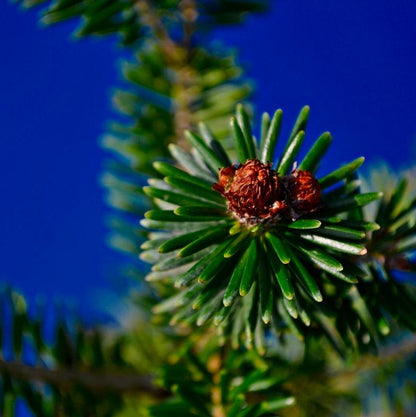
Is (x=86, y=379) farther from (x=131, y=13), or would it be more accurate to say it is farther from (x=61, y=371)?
(x=131, y=13)

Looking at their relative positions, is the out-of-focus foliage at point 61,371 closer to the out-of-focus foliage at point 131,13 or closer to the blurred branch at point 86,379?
the blurred branch at point 86,379

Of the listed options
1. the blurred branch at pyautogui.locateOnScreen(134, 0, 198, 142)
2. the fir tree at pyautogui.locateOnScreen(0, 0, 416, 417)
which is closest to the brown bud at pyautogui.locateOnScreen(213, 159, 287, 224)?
the fir tree at pyautogui.locateOnScreen(0, 0, 416, 417)

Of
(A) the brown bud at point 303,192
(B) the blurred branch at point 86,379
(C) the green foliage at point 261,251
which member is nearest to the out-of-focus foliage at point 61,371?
(B) the blurred branch at point 86,379

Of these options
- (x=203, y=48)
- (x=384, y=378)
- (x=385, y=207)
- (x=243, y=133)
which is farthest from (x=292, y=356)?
(x=203, y=48)

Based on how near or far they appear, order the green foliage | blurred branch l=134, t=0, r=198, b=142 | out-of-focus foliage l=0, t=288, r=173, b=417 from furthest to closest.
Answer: blurred branch l=134, t=0, r=198, b=142, out-of-focus foliage l=0, t=288, r=173, b=417, the green foliage

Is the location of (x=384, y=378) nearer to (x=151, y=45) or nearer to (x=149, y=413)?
(x=149, y=413)

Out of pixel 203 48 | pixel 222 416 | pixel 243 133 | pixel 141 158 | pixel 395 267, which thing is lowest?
pixel 222 416

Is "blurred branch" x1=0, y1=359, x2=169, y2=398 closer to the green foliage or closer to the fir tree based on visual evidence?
the fir tree

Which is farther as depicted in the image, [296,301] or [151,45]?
[151,45]
